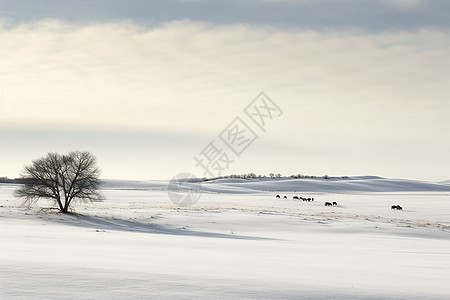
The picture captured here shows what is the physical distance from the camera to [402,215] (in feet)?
179

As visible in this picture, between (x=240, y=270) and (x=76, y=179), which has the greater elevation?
(x=76, y=179)

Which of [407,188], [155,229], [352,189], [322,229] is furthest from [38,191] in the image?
[407,188]

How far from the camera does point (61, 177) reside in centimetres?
4469

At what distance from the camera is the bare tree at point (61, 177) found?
145ft

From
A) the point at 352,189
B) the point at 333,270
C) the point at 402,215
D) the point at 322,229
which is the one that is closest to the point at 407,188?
the point at 352,189

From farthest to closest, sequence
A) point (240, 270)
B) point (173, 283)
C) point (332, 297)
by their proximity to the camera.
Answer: point (240, 270), point (173, 283), point (332, 297)

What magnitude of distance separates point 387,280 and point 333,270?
1776 millimetres

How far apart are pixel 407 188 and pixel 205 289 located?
15650cm

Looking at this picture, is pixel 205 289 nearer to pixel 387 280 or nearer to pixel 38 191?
pixel 387 280

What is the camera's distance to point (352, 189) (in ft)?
462

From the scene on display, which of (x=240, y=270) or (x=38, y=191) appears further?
(x=38, y=191)

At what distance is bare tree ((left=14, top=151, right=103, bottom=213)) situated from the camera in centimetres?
4409

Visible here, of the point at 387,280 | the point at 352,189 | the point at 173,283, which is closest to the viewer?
the point at 173,283

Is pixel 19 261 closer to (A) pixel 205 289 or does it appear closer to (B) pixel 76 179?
(A) pixel 205 289
